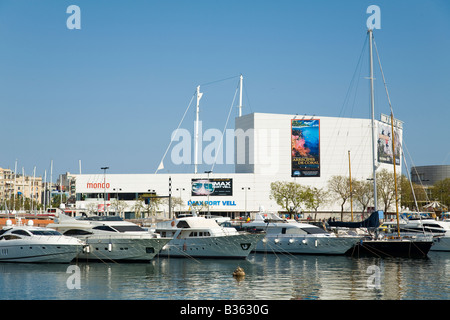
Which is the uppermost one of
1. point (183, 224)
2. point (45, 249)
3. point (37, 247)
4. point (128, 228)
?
point (183, 224)

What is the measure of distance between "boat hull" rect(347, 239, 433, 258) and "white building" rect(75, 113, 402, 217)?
8744 centimetres

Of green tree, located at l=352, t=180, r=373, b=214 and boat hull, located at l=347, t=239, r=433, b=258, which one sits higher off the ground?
green tree, located at l=352, t=180, r=373, b=214

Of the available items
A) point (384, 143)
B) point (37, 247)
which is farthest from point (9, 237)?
point (384, 143)

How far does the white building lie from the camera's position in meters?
135

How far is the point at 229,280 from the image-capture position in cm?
3278

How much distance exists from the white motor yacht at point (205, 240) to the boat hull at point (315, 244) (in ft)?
18.2

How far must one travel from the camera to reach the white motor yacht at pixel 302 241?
1890 inches

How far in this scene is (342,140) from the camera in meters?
142

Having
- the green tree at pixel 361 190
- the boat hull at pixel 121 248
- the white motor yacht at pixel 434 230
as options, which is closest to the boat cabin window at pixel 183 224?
the boat hull at pixel 121 248

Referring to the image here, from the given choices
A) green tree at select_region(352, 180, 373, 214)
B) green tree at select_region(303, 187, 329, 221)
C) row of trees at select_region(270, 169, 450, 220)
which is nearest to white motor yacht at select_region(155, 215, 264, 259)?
green tree at select_region(303, 187, 329, 221)

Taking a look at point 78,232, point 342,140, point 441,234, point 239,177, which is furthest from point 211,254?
point 342,140

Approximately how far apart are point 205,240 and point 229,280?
461 inches

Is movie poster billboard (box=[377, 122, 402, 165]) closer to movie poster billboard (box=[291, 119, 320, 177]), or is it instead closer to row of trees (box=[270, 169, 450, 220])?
row of trees (box=[270, 169, 450, 220])

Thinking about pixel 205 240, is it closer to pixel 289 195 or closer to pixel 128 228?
pixel 128 228
